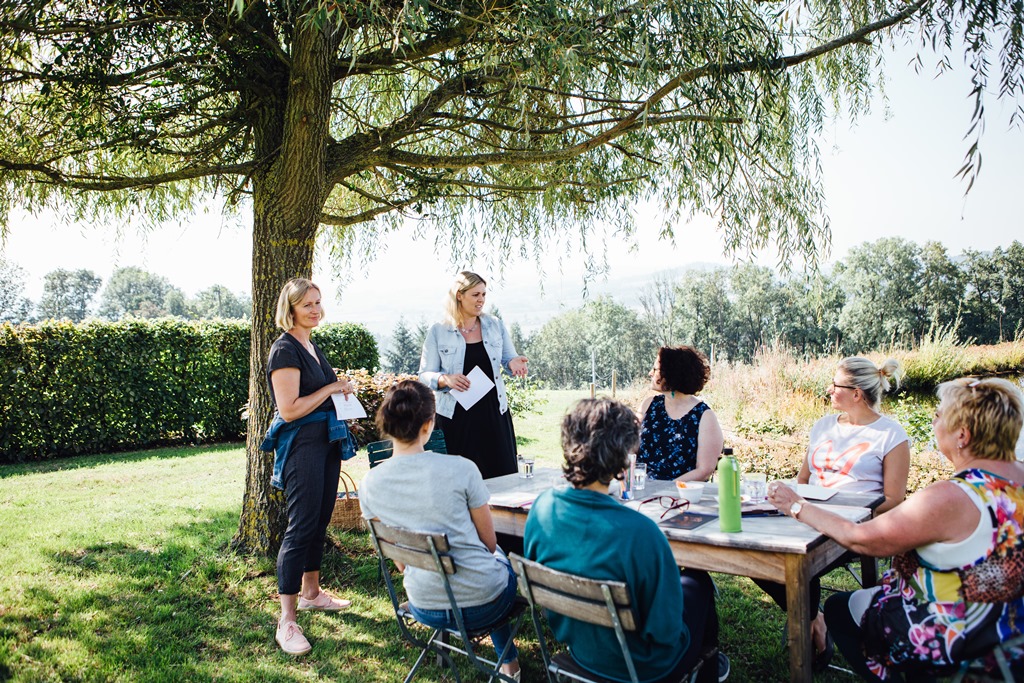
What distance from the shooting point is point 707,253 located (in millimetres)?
4219

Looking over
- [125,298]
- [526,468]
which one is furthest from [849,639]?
[125,298]

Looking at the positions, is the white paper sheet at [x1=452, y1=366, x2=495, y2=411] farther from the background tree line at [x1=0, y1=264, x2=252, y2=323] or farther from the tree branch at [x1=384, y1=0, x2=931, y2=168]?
the background tree line at [x1=0, y1=264, x2=252, y2=323]

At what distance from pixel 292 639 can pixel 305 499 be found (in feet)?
2.25

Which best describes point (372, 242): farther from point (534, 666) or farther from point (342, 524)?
point (534, 666)

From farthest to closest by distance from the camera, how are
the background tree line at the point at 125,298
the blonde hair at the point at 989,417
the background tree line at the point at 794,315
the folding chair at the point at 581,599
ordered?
the background tree line at the point at 125,298 < the background tree line at the point at 794,315 < the blonde hair at the point at 989,417 < the folding chair at the point at 581,599

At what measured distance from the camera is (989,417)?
7.45ft

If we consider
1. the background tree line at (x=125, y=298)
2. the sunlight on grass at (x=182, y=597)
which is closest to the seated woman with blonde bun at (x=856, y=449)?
the sunlight on grass at (x=182, y=597)

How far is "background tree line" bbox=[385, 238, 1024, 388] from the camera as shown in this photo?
567 inches

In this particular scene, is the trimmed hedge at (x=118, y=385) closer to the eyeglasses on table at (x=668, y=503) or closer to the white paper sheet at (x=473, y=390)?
the white paper sheet at (x=473, y=390)

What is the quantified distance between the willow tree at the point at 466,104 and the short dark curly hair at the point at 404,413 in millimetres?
1481

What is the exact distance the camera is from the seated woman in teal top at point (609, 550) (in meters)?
2.12

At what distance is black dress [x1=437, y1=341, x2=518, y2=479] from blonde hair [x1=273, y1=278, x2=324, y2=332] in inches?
42.4

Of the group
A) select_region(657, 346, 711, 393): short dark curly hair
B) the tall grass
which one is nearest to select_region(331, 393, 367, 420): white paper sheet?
select_region(657, 346, 711, 393): short dark curly hair

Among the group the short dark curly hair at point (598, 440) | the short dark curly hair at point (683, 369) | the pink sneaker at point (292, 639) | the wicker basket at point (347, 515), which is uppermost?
the short dark curly hair at point (683, 369)
